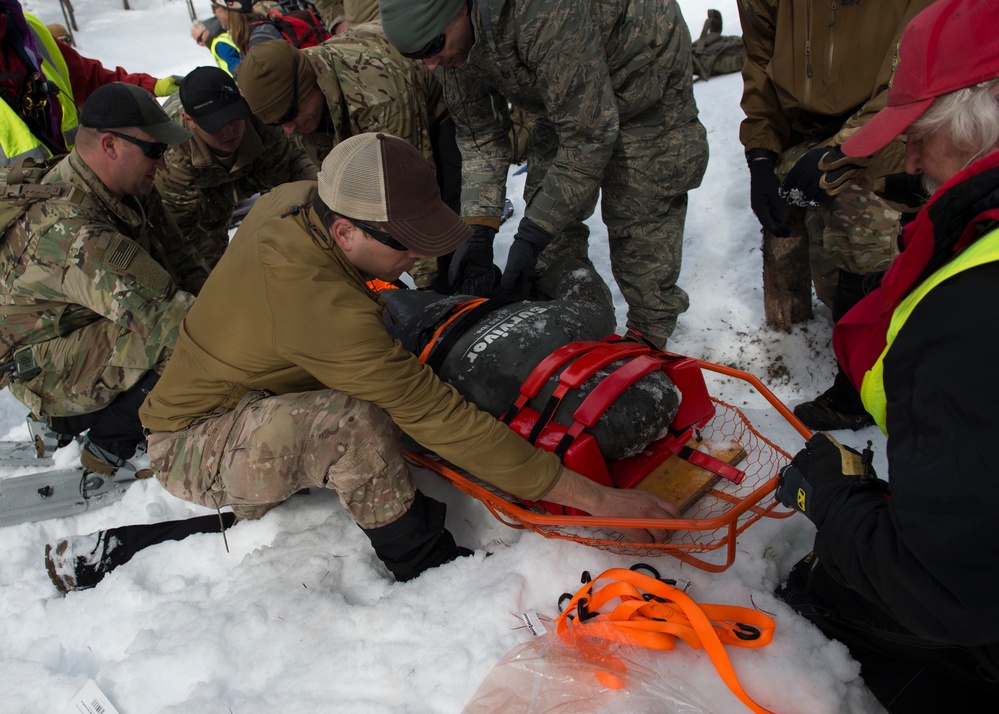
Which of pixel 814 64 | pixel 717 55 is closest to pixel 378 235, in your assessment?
pixel 814 64

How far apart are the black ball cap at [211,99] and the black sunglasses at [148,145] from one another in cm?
57

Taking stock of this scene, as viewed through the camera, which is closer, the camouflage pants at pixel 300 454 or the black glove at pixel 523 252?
the camouflage pants at pixel 300 454

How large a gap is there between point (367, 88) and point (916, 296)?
9.87ft

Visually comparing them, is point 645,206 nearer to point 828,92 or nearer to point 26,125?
point 828,92

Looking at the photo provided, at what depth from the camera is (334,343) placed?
1.89m

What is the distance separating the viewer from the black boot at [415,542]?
223cm

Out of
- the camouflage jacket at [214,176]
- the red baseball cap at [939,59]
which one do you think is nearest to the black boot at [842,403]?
the red baseball cap at [939,59]

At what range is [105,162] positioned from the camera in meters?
2.93

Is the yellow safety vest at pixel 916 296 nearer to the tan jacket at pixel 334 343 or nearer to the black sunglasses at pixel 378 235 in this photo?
the tan jacket at pixel 334 343

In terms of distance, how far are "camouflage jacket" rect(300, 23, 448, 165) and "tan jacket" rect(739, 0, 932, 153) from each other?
172 cm

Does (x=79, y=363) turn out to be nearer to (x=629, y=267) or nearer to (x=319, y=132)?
(x=319, y=132)

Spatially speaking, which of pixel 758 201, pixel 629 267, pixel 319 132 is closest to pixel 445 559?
pixel 629 267

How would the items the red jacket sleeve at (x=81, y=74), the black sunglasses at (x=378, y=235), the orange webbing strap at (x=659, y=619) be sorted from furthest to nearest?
the red jacket sleeve at (x=81, y=74) → the black sunglasses at (x=378, y=235) → the orange webbing strap at (x=659, y=619)

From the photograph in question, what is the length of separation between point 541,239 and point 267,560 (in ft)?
5.59
